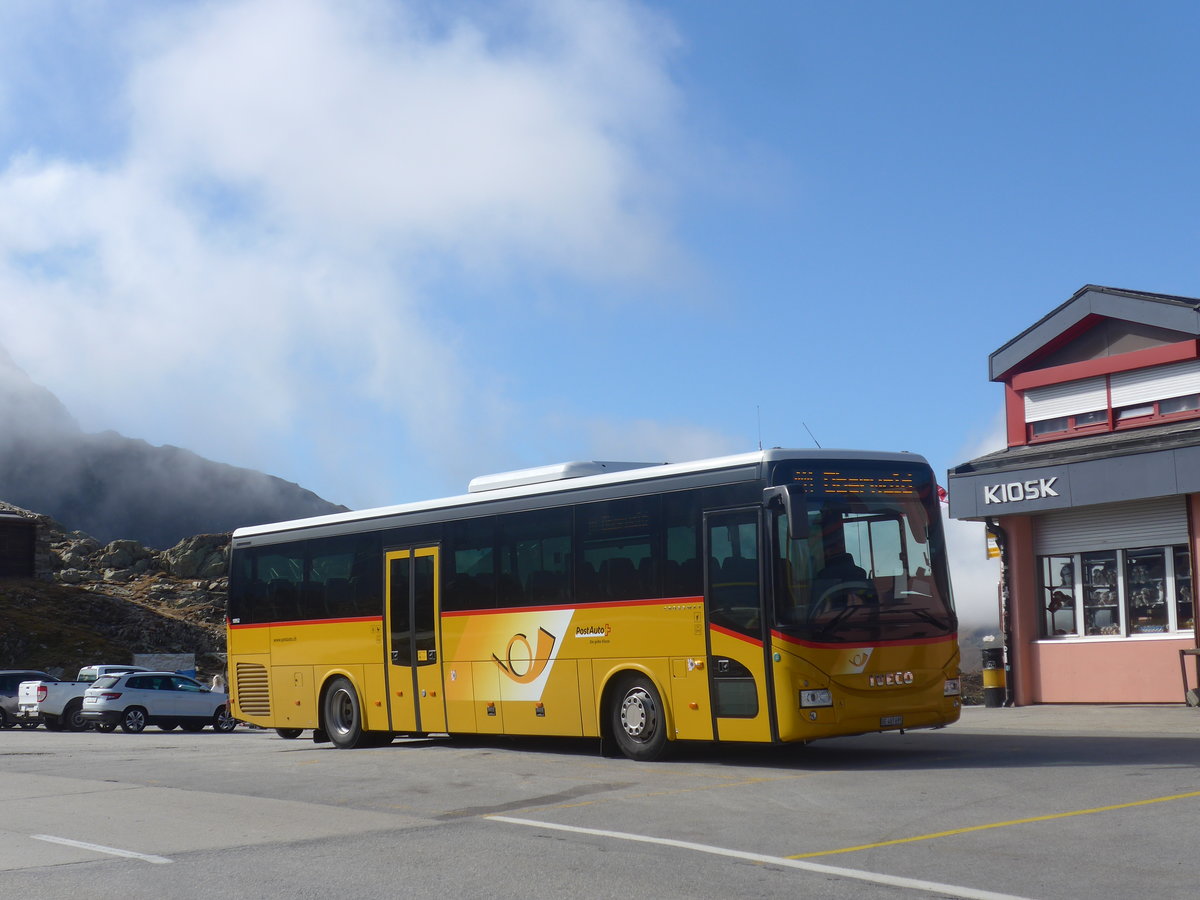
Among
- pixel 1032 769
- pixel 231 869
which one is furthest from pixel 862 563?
pixel 231 869

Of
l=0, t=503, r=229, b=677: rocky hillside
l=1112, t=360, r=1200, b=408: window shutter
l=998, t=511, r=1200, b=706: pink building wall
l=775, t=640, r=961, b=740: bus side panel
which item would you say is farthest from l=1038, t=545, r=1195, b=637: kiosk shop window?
l=0, t=503, r=229, b=677: rocky hillside

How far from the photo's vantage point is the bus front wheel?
1894 cm

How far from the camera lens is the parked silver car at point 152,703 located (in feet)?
104

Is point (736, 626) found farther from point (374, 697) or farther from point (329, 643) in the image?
point (329, 643)

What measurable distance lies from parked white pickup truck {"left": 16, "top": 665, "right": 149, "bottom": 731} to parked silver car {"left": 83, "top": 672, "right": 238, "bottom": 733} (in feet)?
2.74

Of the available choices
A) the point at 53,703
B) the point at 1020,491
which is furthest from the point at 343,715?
the point at 53,703

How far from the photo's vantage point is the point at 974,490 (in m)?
24.2

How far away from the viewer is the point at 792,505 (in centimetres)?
1332

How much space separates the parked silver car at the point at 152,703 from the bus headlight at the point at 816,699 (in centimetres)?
2116

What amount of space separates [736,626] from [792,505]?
1.47 m

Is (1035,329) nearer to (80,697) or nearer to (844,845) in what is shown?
(844,845)

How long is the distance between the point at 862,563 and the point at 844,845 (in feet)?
17.4

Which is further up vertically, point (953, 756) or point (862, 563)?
point (862, 563)

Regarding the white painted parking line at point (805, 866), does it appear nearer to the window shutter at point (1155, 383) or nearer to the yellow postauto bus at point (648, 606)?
the yellow postauto bus at point (648, 606)
